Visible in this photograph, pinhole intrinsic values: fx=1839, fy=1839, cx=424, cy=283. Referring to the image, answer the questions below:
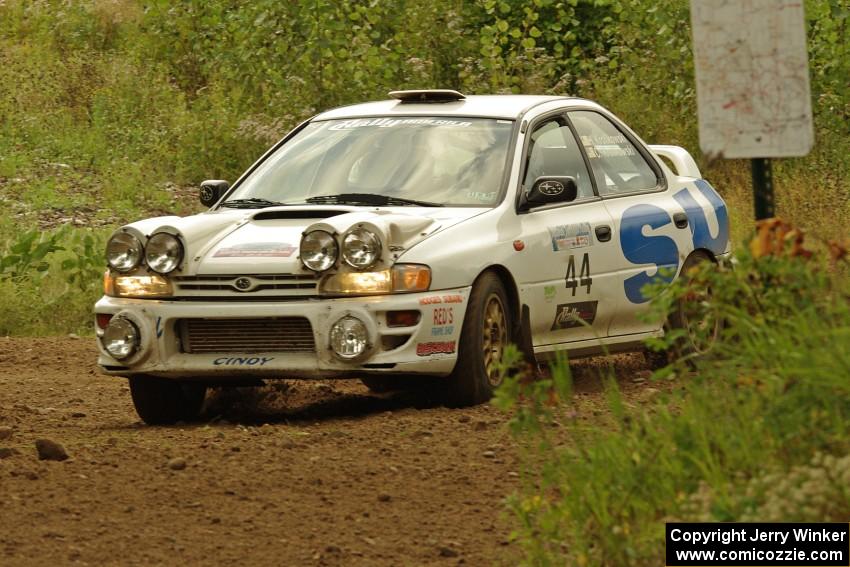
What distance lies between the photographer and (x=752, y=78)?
18.3 feet

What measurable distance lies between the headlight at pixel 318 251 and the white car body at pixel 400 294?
58 mm

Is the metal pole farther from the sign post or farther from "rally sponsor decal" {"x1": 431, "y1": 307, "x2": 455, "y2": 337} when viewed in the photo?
"rally sponsor decal" {"x1": 431, "y1": 307, "x2": 455, "y2": 337}

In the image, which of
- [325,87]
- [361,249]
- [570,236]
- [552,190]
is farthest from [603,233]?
[325,87]

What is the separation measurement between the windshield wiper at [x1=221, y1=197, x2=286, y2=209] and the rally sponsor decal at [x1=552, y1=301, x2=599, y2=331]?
60.4 inches

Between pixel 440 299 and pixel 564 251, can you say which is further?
pixel 564 251

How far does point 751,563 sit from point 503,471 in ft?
8.25

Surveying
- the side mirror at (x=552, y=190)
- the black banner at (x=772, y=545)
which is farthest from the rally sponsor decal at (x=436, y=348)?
the black banner at (x=772, y=545)

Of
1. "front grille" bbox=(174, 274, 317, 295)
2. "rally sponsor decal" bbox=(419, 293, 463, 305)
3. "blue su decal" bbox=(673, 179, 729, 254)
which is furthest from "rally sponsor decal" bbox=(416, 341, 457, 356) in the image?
"blue su decal" bbox=(673, 179, 729, 254)

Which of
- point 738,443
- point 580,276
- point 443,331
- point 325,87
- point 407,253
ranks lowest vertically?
point 738,443

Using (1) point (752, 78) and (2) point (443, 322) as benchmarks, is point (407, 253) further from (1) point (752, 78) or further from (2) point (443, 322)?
(1) point (752, 78)

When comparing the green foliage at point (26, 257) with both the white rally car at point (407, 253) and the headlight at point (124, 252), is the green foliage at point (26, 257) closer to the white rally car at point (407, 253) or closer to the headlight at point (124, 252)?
the white rally car at point (407, 253)

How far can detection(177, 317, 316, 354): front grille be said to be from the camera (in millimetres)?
8398

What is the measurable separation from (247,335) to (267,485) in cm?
163

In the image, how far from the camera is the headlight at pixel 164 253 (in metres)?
8.53
